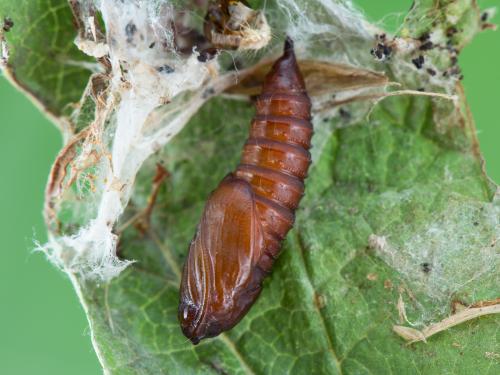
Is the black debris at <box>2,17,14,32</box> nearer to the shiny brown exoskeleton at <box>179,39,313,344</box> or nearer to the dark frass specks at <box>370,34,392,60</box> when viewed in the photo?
the shiny brown exoskeleton at <box>179,39,313,344</box>

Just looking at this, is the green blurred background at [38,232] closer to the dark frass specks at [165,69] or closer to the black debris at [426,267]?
the black debris at [426,267]

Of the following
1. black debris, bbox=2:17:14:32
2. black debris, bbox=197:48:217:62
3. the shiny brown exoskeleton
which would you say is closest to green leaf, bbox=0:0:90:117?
black debris, bbox=2:17:14:32

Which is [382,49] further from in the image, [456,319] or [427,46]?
[456,319]

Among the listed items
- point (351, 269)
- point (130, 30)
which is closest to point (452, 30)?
point (351, 269)

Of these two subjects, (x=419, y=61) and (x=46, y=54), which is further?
(x=46, y=54)

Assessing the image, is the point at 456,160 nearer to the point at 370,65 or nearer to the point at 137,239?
the point at 370,65

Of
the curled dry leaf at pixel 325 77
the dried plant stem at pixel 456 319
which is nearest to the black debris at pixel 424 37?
the curled dry leaf at pixel 325 77
